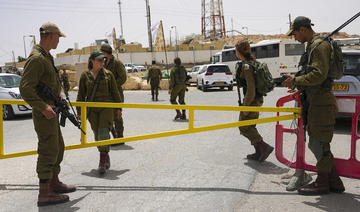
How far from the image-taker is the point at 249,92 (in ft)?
16.0

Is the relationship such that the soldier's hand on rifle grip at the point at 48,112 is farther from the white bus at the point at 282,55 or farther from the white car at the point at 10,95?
the white bus at the point at 282,55

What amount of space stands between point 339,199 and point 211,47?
63870 mm

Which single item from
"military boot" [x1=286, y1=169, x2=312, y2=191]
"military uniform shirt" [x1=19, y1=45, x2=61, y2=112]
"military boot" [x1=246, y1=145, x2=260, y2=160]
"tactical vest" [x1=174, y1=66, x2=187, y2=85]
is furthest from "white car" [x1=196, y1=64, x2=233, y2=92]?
"military uniform shirt" [x1=19, y1=45, x2=61, y2=112]

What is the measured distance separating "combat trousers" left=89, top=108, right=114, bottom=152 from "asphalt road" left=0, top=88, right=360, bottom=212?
521 millimetres

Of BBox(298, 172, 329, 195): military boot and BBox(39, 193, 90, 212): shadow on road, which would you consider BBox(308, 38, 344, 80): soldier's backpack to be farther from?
BBox(39, 193, 90, 212): shadow on road

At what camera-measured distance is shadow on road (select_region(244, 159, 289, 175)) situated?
4.68 meters

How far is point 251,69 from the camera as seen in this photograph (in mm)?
4832

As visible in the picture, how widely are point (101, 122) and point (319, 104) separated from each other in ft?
9.47

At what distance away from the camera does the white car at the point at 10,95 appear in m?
11.1

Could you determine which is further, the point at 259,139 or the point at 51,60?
the point at 259,139

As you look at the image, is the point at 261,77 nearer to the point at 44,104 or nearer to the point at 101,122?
the point at 101,122

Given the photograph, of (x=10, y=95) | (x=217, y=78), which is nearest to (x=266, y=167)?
(x=10, y=95)

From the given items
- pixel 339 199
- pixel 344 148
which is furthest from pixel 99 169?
pixel 344 148

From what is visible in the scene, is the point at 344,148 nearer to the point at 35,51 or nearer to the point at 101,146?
the point at 101,146
